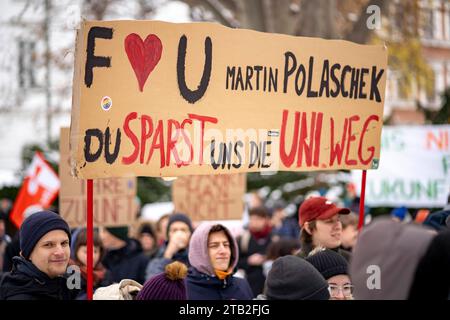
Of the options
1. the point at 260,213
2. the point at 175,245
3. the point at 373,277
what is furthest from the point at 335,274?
the point at 260,213

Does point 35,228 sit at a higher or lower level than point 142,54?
lower

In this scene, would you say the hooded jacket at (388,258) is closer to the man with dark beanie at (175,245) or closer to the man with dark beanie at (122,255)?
the man with dark beanie at (175,245)

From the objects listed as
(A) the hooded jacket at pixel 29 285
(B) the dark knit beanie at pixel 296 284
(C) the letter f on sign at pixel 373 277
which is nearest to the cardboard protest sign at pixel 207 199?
(A) the hooded jacket at pixel 29 285

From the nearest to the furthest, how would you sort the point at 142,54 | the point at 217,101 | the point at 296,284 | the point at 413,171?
the point at 296,284
the point at 142,54
the point at 217,101
the point at 413,171

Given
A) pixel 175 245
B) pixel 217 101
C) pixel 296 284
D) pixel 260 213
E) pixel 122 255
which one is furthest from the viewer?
pixel 260 213

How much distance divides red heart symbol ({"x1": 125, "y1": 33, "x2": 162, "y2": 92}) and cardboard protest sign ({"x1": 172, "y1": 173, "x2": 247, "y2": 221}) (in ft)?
16.4

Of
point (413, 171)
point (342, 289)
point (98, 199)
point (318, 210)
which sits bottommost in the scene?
point (342, 289)

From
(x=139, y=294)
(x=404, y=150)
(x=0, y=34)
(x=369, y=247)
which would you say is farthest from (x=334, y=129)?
(x=0, y=34)

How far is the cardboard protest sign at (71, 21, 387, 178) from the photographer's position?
4.61 meters

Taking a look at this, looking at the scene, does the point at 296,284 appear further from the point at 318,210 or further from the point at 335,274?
the point at 318,210

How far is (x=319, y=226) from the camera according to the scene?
601cm

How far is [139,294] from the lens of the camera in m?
4.86

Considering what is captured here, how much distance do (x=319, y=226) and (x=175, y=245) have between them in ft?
6.39

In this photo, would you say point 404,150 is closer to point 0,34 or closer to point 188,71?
point 188,71
